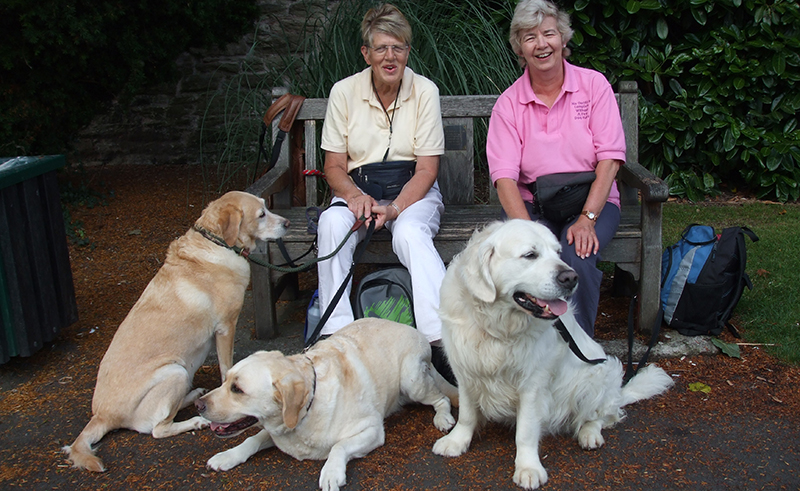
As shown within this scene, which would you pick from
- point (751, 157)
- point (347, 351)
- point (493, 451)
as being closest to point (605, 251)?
point (493, 451)

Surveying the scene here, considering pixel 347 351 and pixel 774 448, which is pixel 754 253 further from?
pixel 347 351

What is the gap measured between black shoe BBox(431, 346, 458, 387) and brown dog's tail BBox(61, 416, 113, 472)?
5.53 ft

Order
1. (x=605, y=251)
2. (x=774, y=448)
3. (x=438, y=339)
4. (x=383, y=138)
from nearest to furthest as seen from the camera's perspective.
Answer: (x=774, y=448) < (x=438, y=339) < (x=605, y=251) < (x=383, y=138)

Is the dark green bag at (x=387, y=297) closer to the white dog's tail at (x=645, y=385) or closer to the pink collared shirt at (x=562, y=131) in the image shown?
the pink collared shirt at (x=562, y=131)

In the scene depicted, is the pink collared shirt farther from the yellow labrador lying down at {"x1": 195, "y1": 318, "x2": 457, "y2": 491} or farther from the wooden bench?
the yellow labrador lying down at {"x1": 195, "y1": 318, "x2": 457, "y2": 491}

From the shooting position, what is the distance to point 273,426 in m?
2.70

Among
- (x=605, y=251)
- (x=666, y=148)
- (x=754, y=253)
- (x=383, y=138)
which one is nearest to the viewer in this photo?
(x=605, y=251)

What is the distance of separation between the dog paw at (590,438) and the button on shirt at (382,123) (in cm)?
194

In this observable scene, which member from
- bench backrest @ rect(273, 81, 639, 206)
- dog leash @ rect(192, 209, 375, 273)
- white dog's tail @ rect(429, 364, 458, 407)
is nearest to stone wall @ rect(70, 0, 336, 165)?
bench backrest @ rect(273, 81, 639, 206)

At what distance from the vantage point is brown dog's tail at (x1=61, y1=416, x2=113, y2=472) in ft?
9.30

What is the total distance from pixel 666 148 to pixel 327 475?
5.33 m

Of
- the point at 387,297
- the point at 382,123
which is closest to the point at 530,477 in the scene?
the point at 387,297

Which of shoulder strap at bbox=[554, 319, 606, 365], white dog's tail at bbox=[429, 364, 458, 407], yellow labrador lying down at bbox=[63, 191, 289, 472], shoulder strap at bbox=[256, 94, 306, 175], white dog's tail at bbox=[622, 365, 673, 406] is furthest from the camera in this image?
shoulder strap at bbox=[256, 94, 306, 175]

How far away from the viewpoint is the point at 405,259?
148 inches
